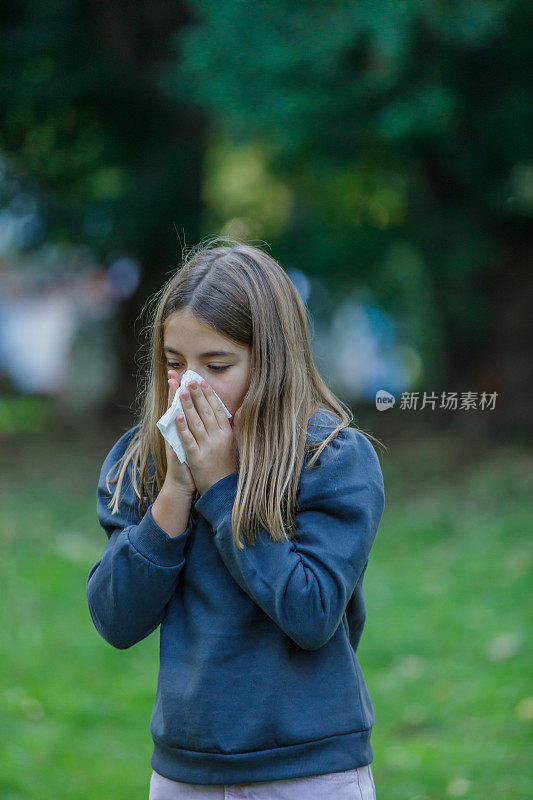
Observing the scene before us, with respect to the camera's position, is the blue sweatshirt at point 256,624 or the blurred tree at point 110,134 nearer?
the blue sweatshirt at point 256,624

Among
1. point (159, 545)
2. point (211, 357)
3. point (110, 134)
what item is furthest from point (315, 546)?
point (110, 134)

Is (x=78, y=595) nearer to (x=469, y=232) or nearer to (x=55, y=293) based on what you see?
(x=469, y=232)

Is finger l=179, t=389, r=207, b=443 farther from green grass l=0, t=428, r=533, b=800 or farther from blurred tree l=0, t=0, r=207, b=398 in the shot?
blurred tree l=0, t=0, r=207, b=398

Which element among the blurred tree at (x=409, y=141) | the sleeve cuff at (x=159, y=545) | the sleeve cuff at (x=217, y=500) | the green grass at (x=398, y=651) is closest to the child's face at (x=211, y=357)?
the sleeve cuff at (x=217, y=500)

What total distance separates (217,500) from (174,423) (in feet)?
0.54

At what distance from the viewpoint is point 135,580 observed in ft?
5.43

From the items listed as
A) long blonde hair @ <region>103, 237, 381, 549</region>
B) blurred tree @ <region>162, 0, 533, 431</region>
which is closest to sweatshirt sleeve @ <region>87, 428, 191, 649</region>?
long blonde hair @ <region>103, 237, 381, 549</region>

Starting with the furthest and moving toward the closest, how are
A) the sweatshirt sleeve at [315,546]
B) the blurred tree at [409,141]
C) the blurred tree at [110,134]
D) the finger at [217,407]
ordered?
1. the blurred tree at [110,134]
2. the blurred tree at [409,141]
3. the finger at [217,407]
4. the sweatshirt sleeve at [315,546]

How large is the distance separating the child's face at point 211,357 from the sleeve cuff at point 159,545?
267 millimetres

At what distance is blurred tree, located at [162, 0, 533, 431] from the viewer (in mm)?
5723

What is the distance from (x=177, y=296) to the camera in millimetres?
1771

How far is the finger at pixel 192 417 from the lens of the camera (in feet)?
5.33

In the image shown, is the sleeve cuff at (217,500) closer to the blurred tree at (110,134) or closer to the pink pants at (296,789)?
the pink pants at (296,789)

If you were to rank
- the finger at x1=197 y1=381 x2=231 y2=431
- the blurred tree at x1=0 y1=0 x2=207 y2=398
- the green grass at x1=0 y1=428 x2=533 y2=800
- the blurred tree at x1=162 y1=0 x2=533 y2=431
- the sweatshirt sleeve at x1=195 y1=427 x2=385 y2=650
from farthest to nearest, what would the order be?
the blurred tree at x1=0 y1=0 x2=207 y2=398, the blurred tree at x1=162 y1=0 x2=533 y2=431, the green grass at x1=0 y1=428 x2=533 y2=800, the finger at x1=197 y1=381 x2=231 y2=431, the sweatshirt sleeve at x1=195 y1=427 x2=385 y2=650
